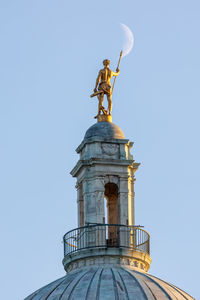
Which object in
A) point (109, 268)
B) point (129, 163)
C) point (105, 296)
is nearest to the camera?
point (105, 296)

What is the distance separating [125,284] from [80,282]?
90.2 inches

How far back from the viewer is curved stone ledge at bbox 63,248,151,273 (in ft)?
200

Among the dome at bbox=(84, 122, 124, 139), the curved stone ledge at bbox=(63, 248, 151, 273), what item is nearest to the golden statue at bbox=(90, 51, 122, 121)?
the dome at bbox=(84, 122, 124, 139)

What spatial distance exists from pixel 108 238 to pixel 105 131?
623 centimetres

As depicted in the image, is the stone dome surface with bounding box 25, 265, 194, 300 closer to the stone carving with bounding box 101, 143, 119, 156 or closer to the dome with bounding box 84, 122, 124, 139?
the stone carving with bounding box 101, 143, 119, 156

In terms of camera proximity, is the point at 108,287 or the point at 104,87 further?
the point at 104,87

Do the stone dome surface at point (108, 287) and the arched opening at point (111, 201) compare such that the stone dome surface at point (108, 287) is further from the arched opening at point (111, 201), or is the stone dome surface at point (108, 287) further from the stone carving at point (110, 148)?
the stone carving at point (110, 148)

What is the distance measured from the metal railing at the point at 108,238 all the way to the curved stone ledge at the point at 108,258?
0.30 metres

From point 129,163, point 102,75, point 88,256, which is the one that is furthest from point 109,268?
point 102,75

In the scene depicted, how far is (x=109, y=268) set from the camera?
6000 cm

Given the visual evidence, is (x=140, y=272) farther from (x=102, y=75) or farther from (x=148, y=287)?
(x=102, y=75)

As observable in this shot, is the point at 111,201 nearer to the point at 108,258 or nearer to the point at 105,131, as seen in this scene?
the point at 105,131

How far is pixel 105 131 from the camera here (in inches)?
2552

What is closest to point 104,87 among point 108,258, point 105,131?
point 105,131
